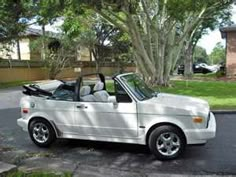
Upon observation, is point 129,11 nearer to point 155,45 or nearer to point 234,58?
point 155,45

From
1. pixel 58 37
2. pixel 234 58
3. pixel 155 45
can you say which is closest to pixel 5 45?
pixel 58 37

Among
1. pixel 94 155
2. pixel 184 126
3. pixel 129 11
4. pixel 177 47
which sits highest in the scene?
pixel 129 11

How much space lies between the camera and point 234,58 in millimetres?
32188

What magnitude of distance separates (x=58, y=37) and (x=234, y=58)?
17.0 meters

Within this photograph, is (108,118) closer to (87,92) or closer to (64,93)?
(87,92)

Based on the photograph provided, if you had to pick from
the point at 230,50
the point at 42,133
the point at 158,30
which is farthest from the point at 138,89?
the point at 230,50

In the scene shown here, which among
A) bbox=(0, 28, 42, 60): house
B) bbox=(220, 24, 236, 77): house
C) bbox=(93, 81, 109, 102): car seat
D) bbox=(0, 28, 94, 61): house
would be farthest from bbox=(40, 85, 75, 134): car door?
bbox=(220, 24, 236, 77): house

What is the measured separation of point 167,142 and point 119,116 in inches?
39.4

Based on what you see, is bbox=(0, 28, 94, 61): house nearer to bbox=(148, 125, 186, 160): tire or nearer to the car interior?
the car interior

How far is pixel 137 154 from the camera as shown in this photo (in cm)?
683

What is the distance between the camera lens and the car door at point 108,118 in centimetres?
659

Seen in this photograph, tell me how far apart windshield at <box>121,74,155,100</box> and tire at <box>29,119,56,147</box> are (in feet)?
6.09

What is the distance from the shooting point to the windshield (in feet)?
22.3

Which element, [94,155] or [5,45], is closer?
[94,155]
